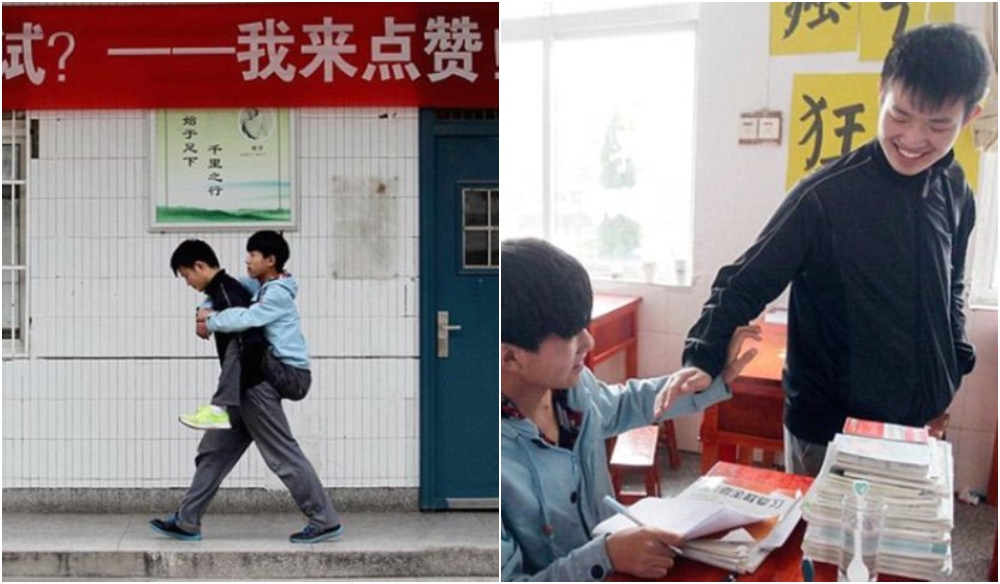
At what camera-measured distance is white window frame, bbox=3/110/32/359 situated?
11.3ft

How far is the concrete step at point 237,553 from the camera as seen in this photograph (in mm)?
3283

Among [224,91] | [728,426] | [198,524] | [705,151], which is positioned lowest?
[198,524]

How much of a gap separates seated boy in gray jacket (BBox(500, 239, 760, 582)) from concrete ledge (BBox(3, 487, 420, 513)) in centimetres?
149

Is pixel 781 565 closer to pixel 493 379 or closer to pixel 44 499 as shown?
pixel 493 379

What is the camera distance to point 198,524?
134 inches

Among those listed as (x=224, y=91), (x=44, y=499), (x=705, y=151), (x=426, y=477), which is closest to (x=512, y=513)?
(x=705, y=151)

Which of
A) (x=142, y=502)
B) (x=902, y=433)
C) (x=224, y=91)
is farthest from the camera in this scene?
(x=142, y=502)

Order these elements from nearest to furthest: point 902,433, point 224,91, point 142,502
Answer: point 902,433, point 224,91, point 142,502

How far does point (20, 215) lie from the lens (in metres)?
3.48

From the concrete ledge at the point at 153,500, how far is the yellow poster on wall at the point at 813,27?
2177 millimetres

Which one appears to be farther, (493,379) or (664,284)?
(493,379)

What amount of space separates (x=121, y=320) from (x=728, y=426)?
2221 millimetres

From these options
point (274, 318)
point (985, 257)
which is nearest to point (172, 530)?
point (274, 318)

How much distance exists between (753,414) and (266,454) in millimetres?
1795
